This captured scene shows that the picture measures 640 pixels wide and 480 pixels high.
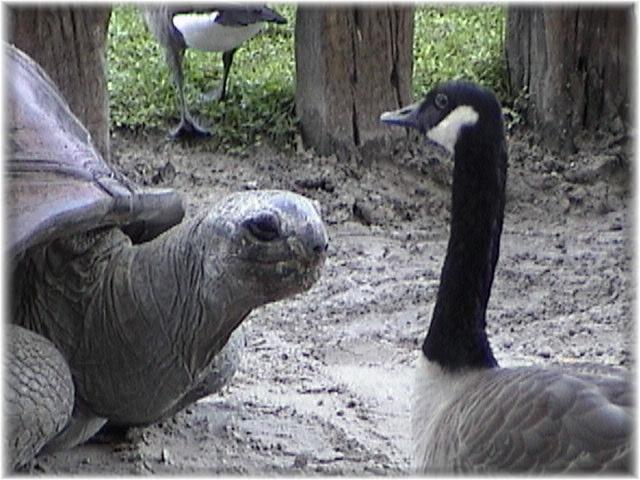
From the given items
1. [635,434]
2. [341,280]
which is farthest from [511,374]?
[341,280]

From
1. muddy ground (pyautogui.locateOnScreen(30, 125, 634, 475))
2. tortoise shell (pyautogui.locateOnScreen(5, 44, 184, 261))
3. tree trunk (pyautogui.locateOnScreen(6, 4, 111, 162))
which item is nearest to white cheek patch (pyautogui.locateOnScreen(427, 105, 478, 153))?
tortoise shell (pyautogui.locateOnScreen(5, 44, 184, 261))

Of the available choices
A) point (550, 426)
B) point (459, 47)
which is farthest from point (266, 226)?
point (459, 47)

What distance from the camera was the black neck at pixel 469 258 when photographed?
2.89 meters

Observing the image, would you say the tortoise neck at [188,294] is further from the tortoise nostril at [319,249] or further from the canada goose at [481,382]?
the canada goose at [481,382]

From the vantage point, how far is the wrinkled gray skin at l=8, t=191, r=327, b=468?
2.79 meters

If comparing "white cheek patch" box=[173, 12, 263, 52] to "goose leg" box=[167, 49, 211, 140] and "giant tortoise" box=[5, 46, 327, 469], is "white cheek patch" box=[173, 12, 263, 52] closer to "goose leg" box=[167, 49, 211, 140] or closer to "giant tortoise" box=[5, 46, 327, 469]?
"goose leg" box=[167, 49, 211, 140]

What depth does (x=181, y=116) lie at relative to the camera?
5812mm

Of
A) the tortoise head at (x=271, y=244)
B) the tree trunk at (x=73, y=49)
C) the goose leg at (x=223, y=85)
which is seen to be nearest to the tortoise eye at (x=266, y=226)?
the tortoise head at (x=271, y=244)

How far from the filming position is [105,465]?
3129 millimetres

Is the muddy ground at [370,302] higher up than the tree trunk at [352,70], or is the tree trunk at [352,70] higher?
the tree trunk at [352,70]

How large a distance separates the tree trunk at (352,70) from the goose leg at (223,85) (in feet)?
1.48

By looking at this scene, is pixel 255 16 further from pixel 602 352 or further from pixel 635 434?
pixel 635 434

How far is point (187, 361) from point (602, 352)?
1.55m

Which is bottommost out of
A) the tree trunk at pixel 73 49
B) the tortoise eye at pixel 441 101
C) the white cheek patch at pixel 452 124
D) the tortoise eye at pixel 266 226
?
the tortoise eye at pixel 266 226
